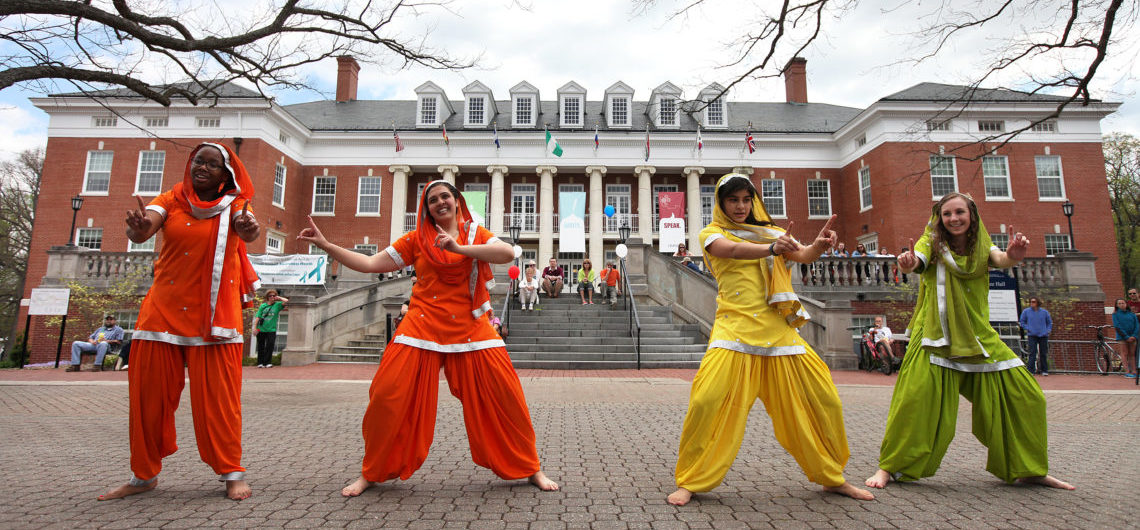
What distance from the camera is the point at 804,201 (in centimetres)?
2897

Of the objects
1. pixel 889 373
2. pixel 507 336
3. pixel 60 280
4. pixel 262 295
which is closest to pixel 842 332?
pixel 889 373

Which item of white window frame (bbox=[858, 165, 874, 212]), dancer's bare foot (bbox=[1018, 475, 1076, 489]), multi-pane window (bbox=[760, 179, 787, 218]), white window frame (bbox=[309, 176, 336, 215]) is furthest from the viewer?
multi-pane window (bbox=[760, 179, 787, 218])

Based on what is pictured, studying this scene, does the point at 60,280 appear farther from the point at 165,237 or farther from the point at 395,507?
the point at 395,507

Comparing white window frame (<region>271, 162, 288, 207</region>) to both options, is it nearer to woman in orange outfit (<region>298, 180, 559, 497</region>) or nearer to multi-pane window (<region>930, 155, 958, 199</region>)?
woman in orange outfit (<region>298, 180, 559, 497</region>)

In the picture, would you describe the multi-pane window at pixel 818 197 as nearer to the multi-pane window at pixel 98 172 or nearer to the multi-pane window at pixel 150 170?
the multi-pane window at pixel 150 170

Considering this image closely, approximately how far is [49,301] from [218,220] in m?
13.9

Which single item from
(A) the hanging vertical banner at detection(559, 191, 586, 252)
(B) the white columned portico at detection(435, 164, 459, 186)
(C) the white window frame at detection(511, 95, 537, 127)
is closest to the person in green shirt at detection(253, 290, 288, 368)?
(A) the hanging vertical banner at detection(559, 191, 586, 252)

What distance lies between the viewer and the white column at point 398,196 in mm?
28281

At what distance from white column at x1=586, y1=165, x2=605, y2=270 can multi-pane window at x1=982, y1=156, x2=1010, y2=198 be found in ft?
57.6

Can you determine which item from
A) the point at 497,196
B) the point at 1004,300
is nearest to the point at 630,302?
the point at 1004,300

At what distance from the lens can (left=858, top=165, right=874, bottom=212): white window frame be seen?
26731 millimetres

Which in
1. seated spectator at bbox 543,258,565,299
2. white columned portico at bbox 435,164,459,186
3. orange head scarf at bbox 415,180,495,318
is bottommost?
orange head scarf at bbox 415,180,495,318

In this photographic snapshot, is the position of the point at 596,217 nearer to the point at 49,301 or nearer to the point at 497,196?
the point at 497,196

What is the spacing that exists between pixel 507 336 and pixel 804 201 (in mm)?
20981
